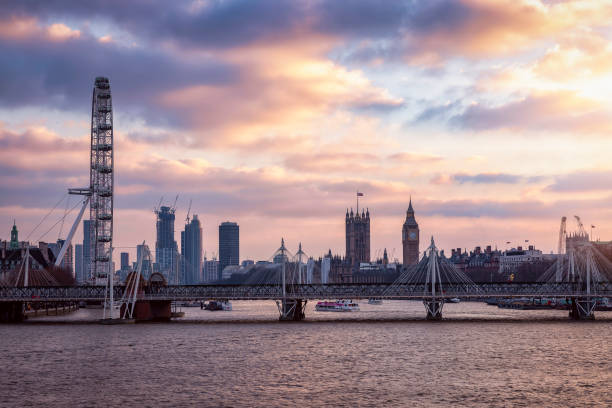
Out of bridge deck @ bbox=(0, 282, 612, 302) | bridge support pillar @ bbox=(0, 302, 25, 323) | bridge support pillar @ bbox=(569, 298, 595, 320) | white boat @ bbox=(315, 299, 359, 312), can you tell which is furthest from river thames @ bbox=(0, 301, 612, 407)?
white boat @ bbox=(315, 299, 359, 312)

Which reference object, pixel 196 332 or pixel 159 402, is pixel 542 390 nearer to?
pixel 159 402

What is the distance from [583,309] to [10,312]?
8322 centimetres

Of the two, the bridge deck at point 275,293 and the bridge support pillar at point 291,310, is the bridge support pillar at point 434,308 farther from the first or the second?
the bridge support pillar at point 291,310

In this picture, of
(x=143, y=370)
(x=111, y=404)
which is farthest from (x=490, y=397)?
(x=143, y=370)

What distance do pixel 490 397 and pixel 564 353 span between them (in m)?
24.7

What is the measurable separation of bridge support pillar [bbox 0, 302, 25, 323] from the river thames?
21947mm

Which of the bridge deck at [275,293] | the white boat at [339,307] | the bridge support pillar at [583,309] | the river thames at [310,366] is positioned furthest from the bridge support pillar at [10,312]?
the bridge support pillar at [583,309]

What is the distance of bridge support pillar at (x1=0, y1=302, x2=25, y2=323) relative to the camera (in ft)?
403

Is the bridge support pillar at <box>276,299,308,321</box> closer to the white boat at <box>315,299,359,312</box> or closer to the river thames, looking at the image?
the river thames

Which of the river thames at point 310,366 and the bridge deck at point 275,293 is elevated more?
the bridge deck at point 275,293

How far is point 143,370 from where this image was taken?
2469 inches

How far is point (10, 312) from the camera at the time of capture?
124 m

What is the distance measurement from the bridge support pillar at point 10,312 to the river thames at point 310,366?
2195 centimetres

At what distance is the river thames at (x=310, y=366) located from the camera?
49594mm
